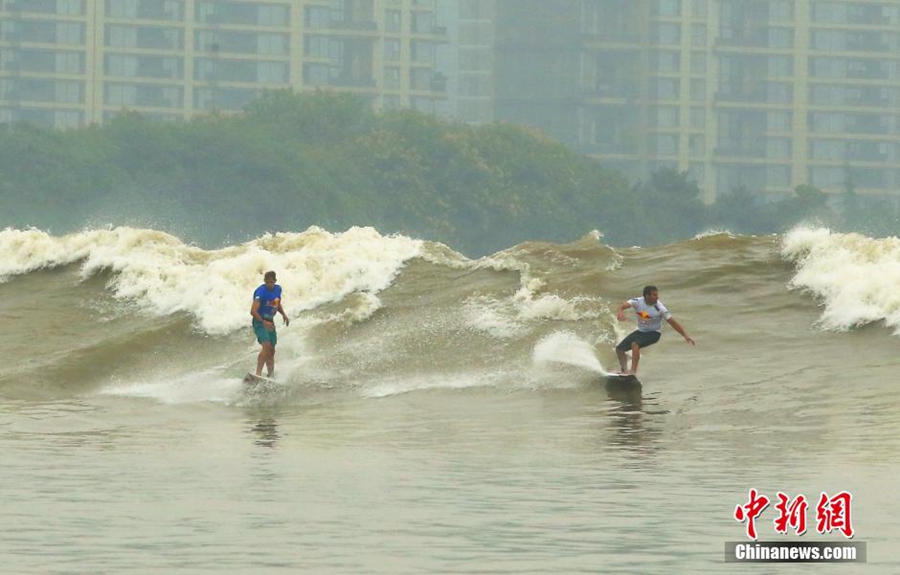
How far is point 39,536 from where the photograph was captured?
13516 millimetres

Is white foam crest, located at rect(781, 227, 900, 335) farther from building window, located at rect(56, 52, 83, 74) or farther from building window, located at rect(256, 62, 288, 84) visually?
building window, located at rect(256, 62, 288, 84)

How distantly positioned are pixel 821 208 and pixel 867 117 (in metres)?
35.2

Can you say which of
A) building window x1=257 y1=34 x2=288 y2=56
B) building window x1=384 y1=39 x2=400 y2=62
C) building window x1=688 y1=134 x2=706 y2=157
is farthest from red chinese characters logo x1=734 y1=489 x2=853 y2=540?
building window x1=688 y1=134 x2=706 y2=157

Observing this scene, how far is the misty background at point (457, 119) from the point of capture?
105875mm

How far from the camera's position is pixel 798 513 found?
14.1 metres

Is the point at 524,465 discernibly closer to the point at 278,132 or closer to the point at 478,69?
the point at 278,132

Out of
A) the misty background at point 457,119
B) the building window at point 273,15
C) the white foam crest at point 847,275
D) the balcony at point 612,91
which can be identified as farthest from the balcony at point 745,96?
the white foam crest at point 847,275

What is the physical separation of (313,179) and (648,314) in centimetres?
8240

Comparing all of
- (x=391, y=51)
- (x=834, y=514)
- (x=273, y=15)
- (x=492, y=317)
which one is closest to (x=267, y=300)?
(x=492, y=317)

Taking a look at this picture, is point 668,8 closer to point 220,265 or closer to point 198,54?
point 198,54

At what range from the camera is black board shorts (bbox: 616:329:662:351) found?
2406cm

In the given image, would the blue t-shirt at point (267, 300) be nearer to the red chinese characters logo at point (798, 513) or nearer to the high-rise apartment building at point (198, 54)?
the red chinese characters logo at point (798, 513)

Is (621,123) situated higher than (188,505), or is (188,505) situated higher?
(621,123)

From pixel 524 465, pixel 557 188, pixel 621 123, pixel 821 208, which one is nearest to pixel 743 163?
pixel 621 123
